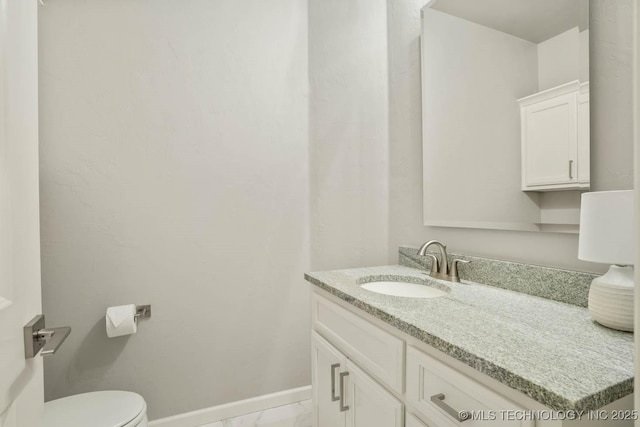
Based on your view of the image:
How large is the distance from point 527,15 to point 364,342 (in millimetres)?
1268

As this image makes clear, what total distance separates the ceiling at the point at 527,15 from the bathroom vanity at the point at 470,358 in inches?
30.8

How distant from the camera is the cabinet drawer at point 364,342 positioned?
833 mm

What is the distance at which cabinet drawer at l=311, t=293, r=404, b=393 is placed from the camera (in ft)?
2.73

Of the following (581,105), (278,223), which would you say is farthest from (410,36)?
(278,223)

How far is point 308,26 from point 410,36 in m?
0.59

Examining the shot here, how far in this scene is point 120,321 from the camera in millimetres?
1374

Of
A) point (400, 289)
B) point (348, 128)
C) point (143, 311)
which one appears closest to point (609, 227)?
point (400, 289)

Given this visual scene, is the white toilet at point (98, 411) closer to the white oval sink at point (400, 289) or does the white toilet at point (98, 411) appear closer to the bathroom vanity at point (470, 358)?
the bathroom vanity at point (470, 358)

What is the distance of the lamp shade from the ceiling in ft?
1.92

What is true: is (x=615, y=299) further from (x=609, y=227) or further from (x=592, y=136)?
(x=592, y=136)

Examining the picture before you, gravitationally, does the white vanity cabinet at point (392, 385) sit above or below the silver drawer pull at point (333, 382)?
above

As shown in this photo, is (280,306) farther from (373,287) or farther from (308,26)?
(308,26)

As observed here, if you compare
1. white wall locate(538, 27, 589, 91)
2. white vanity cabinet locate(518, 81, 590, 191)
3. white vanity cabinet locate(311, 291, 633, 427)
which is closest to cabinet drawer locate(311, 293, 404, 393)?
white vanity cabinet locate(311, 291, 633, 427)

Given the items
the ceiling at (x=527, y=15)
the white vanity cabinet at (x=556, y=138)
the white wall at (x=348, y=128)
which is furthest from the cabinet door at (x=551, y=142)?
the white wall at (x=348, y=128)
